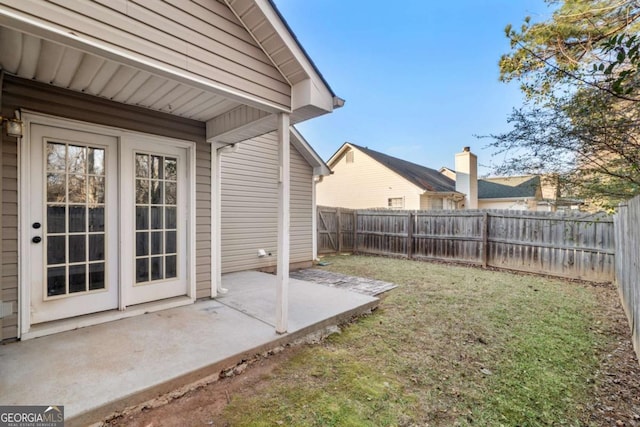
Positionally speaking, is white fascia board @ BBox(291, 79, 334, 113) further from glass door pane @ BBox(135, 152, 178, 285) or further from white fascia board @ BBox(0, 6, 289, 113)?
glass door pane @ BBox(135, 152, 178, 285)

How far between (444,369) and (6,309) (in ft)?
13.8

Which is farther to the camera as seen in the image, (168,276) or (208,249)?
(208,249)

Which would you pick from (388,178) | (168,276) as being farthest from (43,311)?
(388,178)

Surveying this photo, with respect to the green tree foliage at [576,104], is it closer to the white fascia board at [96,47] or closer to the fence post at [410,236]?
the white fascia board at [96,47]

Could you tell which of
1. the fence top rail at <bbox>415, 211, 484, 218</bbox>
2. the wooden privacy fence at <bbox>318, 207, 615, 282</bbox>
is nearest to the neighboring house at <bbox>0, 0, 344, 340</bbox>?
the wooden privacy fence at <bbox>318, 207, 615, 282</bbox>

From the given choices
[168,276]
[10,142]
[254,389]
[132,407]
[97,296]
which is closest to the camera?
[132,407]

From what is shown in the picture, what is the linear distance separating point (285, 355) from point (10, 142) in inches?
135

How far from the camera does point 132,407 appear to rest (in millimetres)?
2037

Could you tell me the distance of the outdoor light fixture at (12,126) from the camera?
2693 millimetres

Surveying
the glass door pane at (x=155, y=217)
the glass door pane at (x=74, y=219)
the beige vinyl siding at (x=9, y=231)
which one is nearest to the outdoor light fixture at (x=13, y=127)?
the beige vinyl siding at (x=9, y=231)

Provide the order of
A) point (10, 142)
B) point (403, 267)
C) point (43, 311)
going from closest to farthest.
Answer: point (10, 142), point (43, 311), point (403, 267)

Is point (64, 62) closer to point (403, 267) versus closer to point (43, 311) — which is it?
point (43, 311)

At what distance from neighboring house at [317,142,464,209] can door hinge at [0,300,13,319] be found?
37.2 ft

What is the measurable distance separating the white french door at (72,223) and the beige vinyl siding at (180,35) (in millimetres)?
1874
